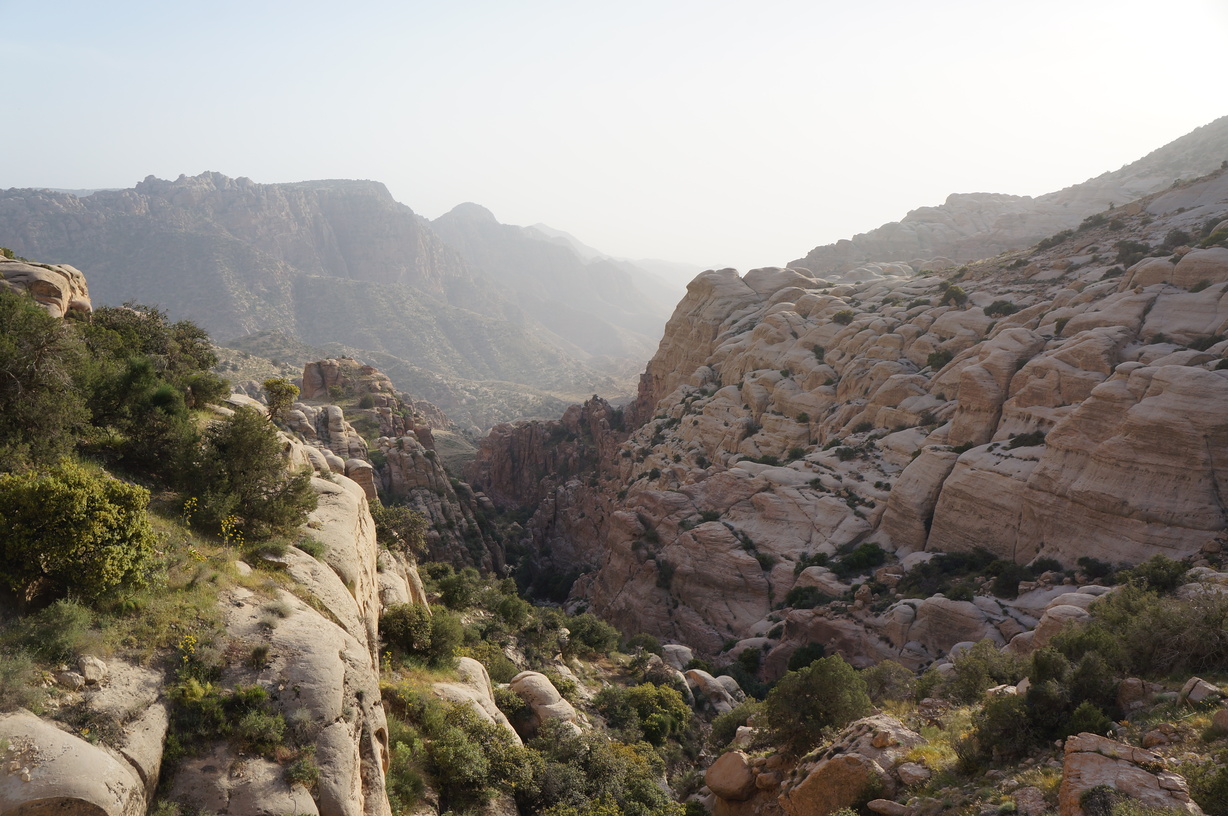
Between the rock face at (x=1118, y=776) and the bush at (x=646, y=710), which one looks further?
the bush at (x=646, y=710)

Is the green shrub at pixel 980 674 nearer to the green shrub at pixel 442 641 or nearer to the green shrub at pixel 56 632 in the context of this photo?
the green shrub at pixel 442 641

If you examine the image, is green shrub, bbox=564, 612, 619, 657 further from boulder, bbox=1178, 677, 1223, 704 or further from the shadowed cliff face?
boulder, bbox=1178, 677, 1223, 704

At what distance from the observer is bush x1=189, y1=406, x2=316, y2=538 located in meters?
16.1

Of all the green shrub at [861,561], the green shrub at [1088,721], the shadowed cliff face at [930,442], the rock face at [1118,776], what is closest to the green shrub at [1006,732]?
the green shrub at [1088,721]

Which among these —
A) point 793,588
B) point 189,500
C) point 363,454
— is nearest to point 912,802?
point 189,500

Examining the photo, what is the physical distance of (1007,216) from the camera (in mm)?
99875

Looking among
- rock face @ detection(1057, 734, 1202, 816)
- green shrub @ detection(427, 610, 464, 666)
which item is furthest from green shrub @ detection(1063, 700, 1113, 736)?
green shrub @ detection(427, 610, 464, 666)

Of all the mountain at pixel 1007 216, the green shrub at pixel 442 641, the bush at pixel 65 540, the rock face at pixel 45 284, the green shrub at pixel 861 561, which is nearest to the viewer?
the bush at pixel 65 540

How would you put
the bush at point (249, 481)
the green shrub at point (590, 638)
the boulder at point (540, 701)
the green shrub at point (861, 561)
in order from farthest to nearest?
the green shrub at point (861, 561) < the green shrub at point (590, 638) < the boulder at point (540, 701) < the bush at point (249, 481)

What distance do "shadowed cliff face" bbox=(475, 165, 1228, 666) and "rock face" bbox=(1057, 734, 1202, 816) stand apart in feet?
60.5

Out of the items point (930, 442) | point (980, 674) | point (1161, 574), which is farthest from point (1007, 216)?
point (980, 674)

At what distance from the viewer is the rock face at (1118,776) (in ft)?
32.9

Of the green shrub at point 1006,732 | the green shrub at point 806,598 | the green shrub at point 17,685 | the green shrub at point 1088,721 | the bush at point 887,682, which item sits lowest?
the green shrub at point 806,598

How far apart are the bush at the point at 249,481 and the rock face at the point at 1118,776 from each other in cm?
1751
